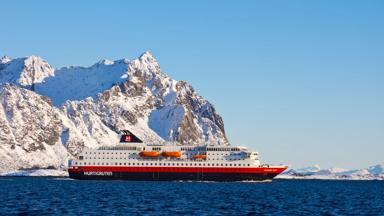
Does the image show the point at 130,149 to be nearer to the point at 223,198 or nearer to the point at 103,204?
the point at 223,198

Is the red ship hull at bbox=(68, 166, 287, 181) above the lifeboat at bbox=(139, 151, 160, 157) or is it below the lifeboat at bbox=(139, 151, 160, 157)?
below

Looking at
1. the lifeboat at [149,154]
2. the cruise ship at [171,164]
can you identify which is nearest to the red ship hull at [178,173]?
the cruise ship at [171,164]

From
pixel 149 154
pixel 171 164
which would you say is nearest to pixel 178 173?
pixel 171 164

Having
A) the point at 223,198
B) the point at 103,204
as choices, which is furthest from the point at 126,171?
the point at 103,204

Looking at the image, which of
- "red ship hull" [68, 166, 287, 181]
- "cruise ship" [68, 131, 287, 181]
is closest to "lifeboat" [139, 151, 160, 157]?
"cruise ship" [68, 131, 287, 181]

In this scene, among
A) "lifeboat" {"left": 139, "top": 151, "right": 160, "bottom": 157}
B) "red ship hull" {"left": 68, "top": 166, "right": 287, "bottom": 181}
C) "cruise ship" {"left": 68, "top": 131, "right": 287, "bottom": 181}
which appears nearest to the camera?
"red ship hull" {"left": 68, "top": 166, "right": 287, "bottom": 181}

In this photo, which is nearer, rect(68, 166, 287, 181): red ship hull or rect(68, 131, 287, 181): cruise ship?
rect(68, 166, 287, 181): red ship hull

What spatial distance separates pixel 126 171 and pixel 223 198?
218 ft

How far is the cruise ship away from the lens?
522 ft

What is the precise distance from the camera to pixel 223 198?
9900 centimetres

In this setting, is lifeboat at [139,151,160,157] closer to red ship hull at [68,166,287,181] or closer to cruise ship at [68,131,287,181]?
cruise ship at [68,131,287,181]

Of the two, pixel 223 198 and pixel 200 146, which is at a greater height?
pixel 200 146

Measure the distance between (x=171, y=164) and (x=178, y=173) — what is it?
261cm

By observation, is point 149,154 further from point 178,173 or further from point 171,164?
point 178,173
